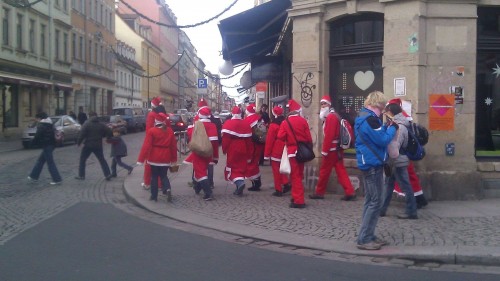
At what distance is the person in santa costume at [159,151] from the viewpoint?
10.7 m

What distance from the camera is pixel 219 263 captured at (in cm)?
671

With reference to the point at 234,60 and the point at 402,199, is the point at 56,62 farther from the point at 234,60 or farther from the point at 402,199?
the point at 402,199

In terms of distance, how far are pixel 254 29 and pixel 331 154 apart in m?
6.53

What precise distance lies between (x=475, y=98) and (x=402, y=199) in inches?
90.2

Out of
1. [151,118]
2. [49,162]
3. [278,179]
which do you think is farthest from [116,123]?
[278,179]

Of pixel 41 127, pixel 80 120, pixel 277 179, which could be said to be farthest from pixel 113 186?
pixel 80 120

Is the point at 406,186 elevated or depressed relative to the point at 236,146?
depressed

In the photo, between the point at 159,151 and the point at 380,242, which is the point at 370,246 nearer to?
the point at 380,242

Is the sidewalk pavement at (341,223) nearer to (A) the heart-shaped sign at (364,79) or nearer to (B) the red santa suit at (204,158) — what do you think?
(B) the red santa suit at (204,158)

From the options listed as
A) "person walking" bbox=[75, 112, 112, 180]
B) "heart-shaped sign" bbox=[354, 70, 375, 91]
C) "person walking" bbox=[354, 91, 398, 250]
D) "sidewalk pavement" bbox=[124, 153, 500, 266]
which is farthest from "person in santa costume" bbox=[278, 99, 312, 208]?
"person walking" bbox=[75, 112, 112, 180]

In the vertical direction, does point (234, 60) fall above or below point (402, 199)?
above

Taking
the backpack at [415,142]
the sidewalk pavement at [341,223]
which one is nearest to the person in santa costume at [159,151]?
the sidewalk pavement at [341,223]

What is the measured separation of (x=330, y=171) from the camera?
10.9 metres

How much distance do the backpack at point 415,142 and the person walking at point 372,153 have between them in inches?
71.7
